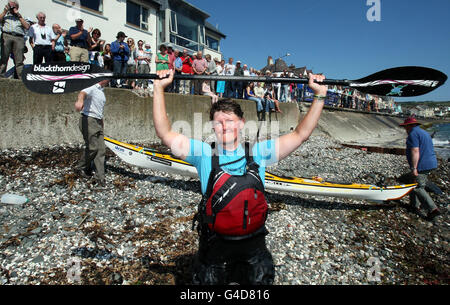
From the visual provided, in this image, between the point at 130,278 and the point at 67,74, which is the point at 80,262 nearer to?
the point at 130,278

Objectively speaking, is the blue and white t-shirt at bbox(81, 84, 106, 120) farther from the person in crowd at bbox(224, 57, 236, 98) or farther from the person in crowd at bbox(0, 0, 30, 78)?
the person in crowd at bbox(224, 57, 236, 98)

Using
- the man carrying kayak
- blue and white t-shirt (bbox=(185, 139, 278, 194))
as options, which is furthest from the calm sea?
the man carrying kayak

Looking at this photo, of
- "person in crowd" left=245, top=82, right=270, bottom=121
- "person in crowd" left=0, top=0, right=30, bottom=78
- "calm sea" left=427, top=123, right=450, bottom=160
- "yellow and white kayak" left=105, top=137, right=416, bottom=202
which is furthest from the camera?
"calm sea" left=427, top=123, right=450, bottom=160

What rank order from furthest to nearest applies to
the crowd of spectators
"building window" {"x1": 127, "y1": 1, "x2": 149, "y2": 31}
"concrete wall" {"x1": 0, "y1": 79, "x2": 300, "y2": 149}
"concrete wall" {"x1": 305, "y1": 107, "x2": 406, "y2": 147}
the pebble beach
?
"building window" {"x1": 127, "y1": 1, "x2": 149, "y2": 31}
"concrete wall" {"x1": 305, "y1": 107, "x2": 406, "y2": 147}
the crowd of spectators
"concrete wall" {"x1": 0, "y1": 79, "x2": 300, "y2": 149}
the pebble beach

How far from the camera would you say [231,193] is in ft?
6.49

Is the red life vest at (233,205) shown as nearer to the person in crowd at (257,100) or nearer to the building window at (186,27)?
the person in crowd at (257,100)

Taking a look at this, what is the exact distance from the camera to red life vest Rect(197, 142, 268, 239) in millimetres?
1976

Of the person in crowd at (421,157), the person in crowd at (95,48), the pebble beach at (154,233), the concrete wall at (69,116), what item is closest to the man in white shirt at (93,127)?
the pebble beach at (154,233)

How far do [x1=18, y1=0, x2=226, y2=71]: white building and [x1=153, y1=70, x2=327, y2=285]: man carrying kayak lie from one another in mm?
16021

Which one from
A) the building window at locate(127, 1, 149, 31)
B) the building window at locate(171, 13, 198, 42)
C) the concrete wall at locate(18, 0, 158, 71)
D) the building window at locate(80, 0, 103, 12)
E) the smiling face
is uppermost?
the building window at locate(171, 13, 198, 42)

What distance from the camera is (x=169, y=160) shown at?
6.89 m

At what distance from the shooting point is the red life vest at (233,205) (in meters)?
1.98

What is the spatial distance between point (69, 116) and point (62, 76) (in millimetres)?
5794

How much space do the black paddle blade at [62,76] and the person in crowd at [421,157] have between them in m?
6.88
